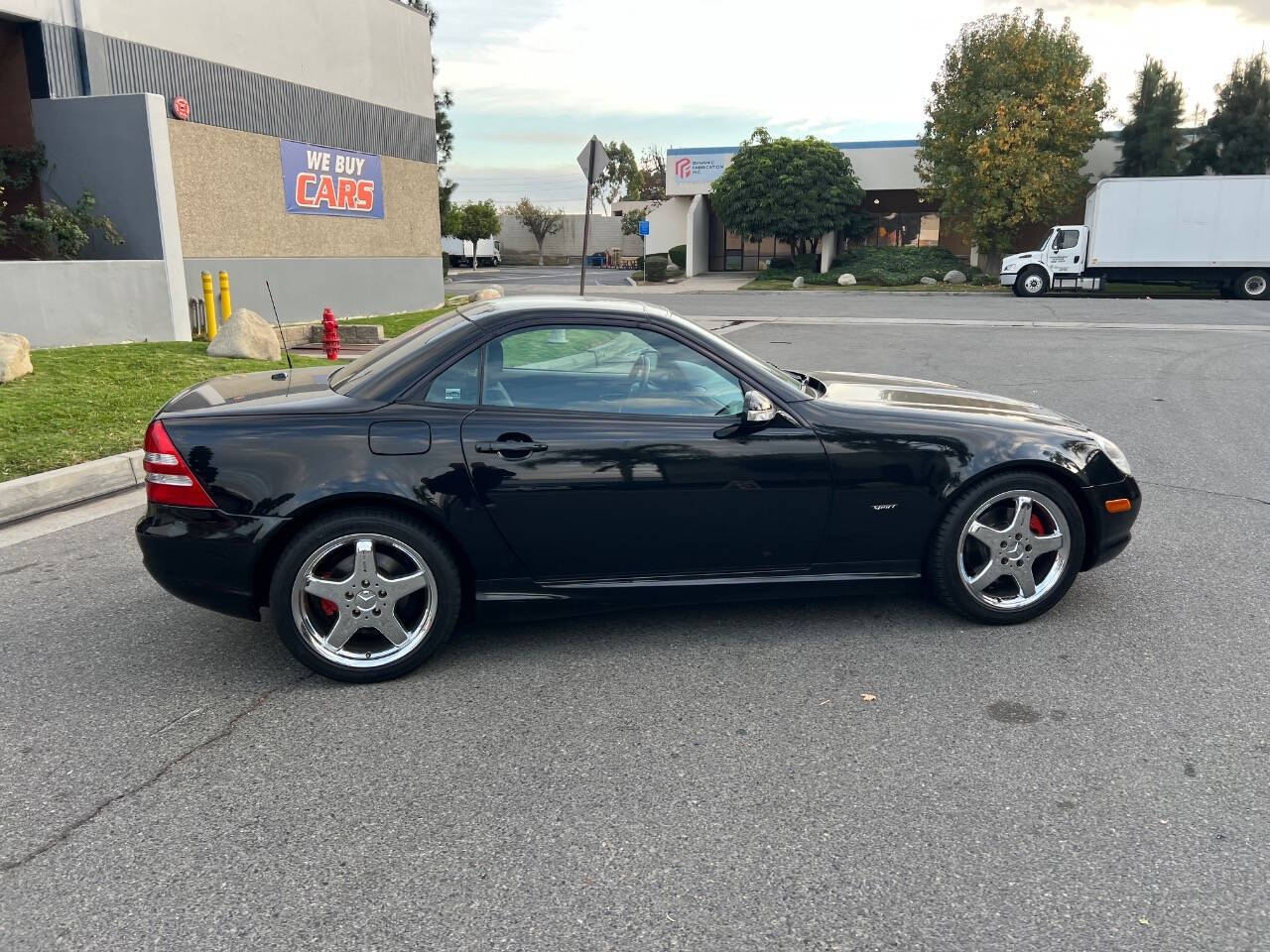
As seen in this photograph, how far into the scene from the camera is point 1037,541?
4.22 meters

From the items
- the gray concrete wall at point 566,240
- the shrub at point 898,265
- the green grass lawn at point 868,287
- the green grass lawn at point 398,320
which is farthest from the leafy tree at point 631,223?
the green grass lawn at point 398,320

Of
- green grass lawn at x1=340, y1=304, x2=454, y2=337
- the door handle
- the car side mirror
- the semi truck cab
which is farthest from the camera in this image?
the semi truck cab

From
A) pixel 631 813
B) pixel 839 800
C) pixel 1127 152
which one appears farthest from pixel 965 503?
pixel 1127 152

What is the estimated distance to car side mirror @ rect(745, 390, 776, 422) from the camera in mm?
3902

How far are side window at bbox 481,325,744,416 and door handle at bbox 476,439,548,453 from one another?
0.20 metres

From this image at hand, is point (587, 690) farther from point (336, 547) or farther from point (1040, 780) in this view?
point (1040, 780)

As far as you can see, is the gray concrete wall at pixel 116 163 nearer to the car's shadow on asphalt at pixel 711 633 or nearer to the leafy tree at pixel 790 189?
the car's shadow on asphalt at pixel 711 633

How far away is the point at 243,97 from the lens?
52.7 ft

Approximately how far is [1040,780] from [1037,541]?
145 cm

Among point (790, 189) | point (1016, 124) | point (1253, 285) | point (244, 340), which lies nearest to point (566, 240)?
point (790, 189)

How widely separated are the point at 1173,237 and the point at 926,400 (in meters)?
28.8

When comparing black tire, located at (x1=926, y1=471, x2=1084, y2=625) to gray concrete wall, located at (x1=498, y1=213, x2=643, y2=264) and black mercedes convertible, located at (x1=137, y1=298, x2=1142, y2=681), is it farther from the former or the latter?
gray concrete wall, located at (x1=498, y1=213, x2=643, y2=264)

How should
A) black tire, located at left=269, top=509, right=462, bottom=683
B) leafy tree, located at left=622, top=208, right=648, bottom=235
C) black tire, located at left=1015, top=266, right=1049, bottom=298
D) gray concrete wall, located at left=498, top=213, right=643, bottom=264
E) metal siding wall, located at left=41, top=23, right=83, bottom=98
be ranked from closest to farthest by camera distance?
1. black tire, located at left=269, top=509, right=462, bottom=683
2. metal siding wall, located at left=41, top=23, right=83, bottom=98
3. black tire, located at left=1015, top=266, right=1049, bottom=298
4. leafy tree, located at left=622, top=208, right=648, bottom=235
5. gray concrete wall, located at left=498, top=213, right=643, bottom=264

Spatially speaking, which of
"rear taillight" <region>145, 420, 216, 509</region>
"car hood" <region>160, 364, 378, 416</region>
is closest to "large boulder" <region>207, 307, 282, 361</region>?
"car hood" <region>160, 364, 378, 416</region>
